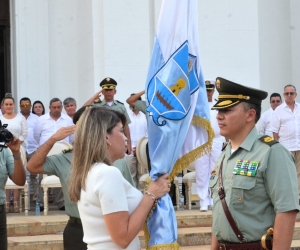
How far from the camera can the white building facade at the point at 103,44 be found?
39.0 feet

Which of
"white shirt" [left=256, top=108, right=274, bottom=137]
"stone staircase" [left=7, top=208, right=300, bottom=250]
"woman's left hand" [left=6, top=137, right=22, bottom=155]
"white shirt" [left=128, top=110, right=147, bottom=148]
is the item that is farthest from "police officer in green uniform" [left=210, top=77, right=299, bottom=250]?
"white shirt" [left=256, top=108, right=274, bottom=137]

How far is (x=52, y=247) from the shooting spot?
7.64 metres

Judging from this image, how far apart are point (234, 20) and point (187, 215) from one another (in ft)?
15.1

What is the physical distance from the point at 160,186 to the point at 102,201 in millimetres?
696

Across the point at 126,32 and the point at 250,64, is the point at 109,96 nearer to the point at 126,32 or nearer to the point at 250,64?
the point at 126,32

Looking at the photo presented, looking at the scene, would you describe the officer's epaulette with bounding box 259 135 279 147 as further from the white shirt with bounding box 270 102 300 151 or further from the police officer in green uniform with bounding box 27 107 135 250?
the white shirt with bounding box 270 102 300 151

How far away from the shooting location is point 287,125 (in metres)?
10.7

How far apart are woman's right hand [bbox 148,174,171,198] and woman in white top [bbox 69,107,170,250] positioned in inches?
8.9

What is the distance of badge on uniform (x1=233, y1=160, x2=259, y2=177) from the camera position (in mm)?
3467

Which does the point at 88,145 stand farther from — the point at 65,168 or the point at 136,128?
the point at 136,128

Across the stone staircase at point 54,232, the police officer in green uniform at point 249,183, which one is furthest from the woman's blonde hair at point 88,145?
the stone staircase at point 54,232

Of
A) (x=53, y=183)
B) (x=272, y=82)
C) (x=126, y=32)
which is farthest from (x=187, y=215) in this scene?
(x=272, y=82)

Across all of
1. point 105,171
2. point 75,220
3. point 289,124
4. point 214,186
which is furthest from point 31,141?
point 105,171

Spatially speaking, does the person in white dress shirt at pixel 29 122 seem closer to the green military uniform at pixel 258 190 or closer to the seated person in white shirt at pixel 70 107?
the seated person in white shirt at pixel 70 107
